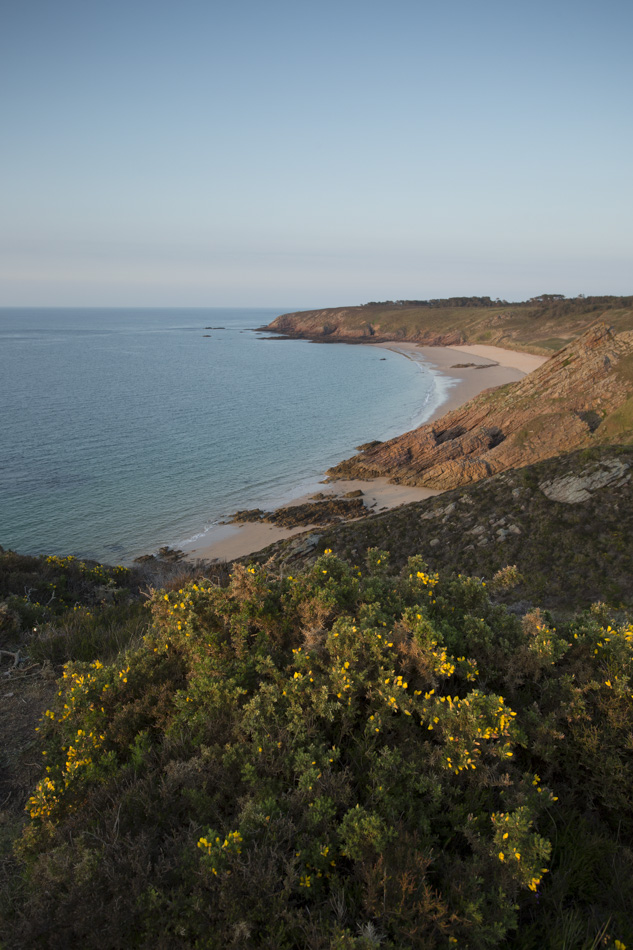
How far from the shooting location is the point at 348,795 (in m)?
3.08

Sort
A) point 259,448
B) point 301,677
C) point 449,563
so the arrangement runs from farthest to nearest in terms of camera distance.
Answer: point 259,448
point 449,563
point 301,677

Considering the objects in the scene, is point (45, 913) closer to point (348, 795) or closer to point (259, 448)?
point (348, 795)

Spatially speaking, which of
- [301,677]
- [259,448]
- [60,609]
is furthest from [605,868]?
[259,448]

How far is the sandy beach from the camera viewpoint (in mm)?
22583

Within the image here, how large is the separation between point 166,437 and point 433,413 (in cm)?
2391

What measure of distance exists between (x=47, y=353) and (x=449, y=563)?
341 ft

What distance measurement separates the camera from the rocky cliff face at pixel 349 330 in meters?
119

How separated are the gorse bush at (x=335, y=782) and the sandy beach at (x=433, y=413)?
16.6 m

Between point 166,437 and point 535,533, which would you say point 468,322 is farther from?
point 535,533

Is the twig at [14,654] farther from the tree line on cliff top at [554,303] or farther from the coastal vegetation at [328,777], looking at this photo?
the tree line on cliff top at [554,303]

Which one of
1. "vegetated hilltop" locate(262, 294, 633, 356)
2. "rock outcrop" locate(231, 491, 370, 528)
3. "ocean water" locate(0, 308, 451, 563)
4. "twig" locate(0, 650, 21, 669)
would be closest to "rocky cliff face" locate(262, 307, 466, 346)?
"vegetated hilltop" locate(262, 294, 633, 356)

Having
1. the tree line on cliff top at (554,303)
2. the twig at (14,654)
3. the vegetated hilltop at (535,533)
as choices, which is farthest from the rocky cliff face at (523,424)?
the tree line on cliff top at (554,303)

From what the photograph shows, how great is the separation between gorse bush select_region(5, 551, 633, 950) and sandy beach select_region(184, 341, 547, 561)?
16.6m

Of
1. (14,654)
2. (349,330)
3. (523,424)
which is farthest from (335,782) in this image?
(349,330)
